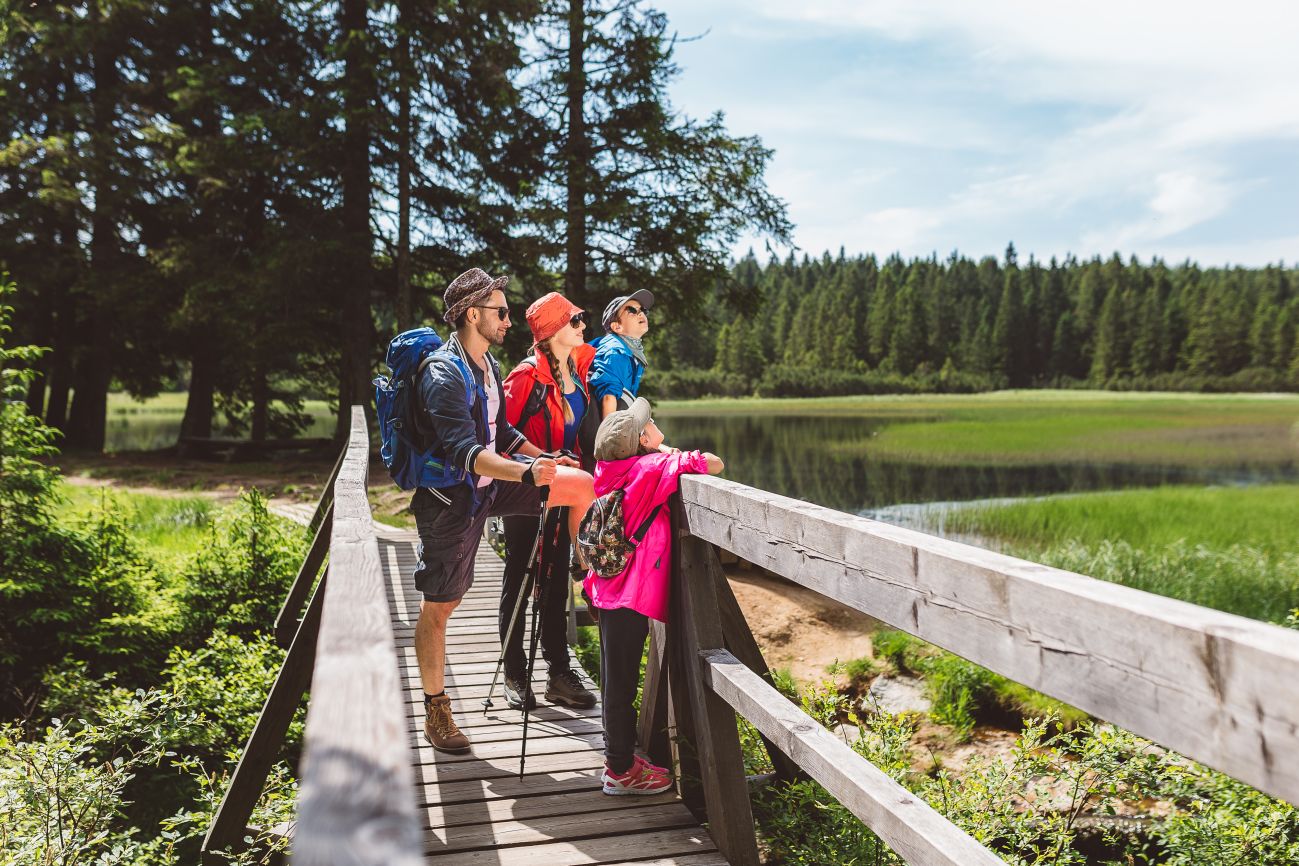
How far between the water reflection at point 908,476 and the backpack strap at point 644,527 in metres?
14.8

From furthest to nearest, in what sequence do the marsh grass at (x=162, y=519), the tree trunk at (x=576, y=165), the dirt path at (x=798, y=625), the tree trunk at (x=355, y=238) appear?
the tree trunk at (x=355, y=238) < the tree trunk at (x=576, y=165) < the dirt path at (x=798, y=625) < the marsh grass at (x=162, y=519)

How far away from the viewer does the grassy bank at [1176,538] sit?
10188 millimetres

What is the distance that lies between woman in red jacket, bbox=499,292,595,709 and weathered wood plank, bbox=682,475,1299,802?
7.87 ft

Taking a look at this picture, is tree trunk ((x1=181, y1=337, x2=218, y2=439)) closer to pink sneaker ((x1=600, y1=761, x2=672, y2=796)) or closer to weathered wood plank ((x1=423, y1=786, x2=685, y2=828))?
weathered wood plank ((x1=423, y1=786, x2=685, y2=828))

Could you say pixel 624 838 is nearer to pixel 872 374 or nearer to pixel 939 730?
pixel 939 730

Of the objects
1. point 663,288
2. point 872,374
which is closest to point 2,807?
point 663,288

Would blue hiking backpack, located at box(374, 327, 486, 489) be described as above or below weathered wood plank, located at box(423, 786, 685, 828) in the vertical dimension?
above

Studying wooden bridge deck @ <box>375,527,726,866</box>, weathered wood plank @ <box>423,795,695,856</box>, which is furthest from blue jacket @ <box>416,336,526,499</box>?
weathered wood plank @ <box>423,795,695,856</box>

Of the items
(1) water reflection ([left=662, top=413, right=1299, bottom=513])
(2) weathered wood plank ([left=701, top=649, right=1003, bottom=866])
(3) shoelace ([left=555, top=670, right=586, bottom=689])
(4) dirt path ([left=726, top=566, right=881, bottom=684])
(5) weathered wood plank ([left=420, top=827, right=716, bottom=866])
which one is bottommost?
(4) dirt path ([left=726, top=566, right=881, bottom=684])

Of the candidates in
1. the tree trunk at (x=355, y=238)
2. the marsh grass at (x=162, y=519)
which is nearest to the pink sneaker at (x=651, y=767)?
the marsh grass at (x=162, y=519)

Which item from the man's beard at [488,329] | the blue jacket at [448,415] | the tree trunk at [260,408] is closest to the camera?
the blue jacket at [448,415]

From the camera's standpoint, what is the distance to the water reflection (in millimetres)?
21062

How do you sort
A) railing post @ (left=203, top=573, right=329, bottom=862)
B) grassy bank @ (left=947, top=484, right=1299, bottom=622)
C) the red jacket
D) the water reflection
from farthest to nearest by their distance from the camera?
the water reflection, grassy bank @ (left=947, top=484, right=1299, bottom=622), the red jacket, railing post @ (left=203, top=573, right=329, bottom=862)

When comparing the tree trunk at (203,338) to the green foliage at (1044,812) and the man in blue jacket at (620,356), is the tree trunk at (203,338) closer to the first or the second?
the man in blue jacket at (620,356)
